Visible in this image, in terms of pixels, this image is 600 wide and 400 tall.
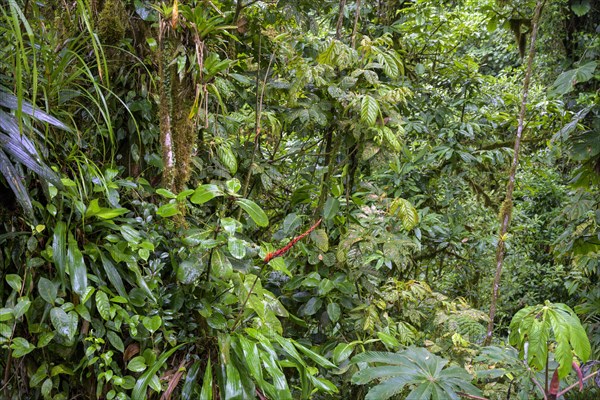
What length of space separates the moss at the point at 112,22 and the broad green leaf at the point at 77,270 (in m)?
0.85

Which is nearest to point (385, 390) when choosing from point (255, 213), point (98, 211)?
point (255, 213)

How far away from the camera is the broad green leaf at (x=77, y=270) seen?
1370 mm

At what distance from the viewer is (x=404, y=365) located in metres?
1.50

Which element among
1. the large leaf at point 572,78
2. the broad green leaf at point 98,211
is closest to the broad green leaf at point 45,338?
the broad green leaf at point 98,211

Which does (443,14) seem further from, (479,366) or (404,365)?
(404,365)

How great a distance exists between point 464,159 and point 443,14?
96 centimetres

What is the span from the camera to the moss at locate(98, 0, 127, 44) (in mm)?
1800

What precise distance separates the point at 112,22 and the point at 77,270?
0.95m

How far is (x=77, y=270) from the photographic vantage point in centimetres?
138

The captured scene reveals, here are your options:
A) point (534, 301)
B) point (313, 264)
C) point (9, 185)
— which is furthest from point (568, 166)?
point (9, 185)

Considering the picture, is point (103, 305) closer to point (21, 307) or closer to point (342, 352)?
point (21, 307)

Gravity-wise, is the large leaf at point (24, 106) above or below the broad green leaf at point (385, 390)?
above

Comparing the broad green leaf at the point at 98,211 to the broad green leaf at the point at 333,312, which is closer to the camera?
the broad green leaf at the point at 98,211

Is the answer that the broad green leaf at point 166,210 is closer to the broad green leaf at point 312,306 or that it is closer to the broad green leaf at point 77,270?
the broad green leaf at point 77,270
